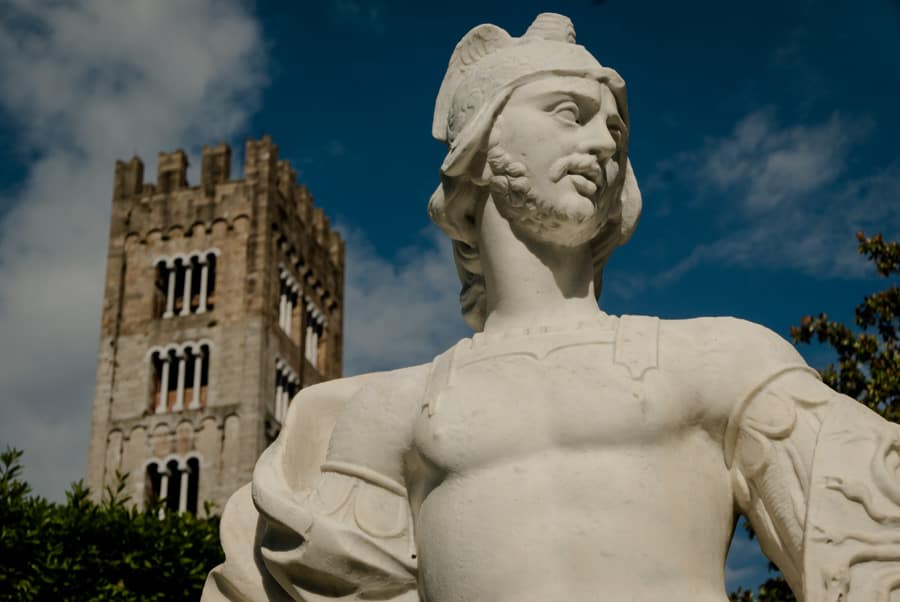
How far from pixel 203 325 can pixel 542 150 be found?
52.7m

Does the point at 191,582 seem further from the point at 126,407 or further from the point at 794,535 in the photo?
the point at 126,407

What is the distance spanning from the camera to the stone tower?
52531mm

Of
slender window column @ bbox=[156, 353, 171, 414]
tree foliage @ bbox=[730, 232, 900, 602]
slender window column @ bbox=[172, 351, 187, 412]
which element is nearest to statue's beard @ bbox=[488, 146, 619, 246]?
tree foliage @ bbox=[730, 232, 900, 602]

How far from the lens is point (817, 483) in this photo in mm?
2854

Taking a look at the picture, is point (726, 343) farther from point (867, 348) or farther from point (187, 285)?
point (187, 285)

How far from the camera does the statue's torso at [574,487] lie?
2.91 m

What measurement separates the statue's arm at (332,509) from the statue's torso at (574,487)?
5.8 inches

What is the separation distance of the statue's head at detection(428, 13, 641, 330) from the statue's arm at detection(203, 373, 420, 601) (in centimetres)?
51

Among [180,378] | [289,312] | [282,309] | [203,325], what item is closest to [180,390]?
[180,378]

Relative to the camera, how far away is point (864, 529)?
2791 millimetres

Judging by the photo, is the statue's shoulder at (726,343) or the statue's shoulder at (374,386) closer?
the statue's shoulder at (726,343)

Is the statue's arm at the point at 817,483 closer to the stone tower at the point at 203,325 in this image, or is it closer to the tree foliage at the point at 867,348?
the tree foliage at the point at 867,348

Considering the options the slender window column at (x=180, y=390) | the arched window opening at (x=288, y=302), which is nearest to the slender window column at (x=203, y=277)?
the slender window column at (x=180, y=390)

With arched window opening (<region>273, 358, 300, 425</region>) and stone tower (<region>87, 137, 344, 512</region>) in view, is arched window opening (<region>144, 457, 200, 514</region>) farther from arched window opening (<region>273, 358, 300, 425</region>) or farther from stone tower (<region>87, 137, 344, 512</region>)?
arched window opening (<region>273, 358, 300, 425</region>)
